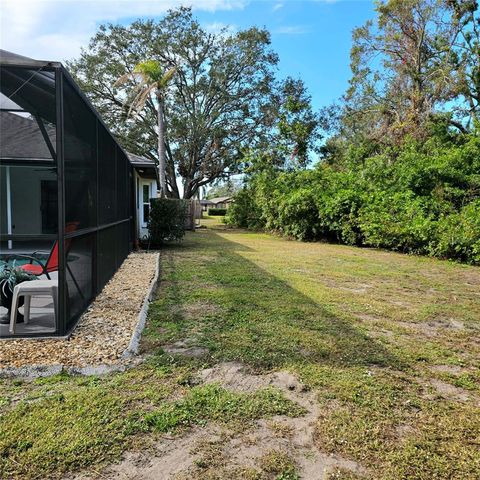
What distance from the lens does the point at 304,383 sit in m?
3.08

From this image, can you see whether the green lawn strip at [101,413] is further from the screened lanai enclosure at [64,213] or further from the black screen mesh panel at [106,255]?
the black screen mesh panel at [106,255]

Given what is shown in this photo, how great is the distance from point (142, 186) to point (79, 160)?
10156 mm

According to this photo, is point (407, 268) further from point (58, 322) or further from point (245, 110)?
point (245, 110)

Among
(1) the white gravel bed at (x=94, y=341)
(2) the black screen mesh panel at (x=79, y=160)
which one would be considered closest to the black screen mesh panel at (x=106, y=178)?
(2) the black screen mesh panel at (x=79, y=160)

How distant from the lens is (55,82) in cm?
368

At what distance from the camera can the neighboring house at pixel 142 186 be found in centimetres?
1221

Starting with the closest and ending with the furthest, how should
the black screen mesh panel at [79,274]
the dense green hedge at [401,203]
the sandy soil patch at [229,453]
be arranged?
the sandy soil patch at [229,453], the black screen mesh panel at [79,274], the dense green hedge at [401,203]

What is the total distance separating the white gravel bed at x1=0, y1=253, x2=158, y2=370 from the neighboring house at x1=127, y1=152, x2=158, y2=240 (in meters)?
6.63

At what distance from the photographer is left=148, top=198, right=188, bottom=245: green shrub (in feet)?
40.1

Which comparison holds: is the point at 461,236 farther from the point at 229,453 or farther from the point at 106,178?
the point at 229,453

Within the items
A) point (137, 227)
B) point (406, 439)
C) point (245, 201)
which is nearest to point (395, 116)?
point (245, 201)

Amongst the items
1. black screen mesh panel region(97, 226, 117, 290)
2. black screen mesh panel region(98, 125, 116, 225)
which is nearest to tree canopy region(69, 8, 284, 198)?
black screen mesh panel region(98, 125, 116, 225)

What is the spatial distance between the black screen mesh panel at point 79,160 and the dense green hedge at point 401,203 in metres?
8.93

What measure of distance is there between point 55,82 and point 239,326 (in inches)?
121
